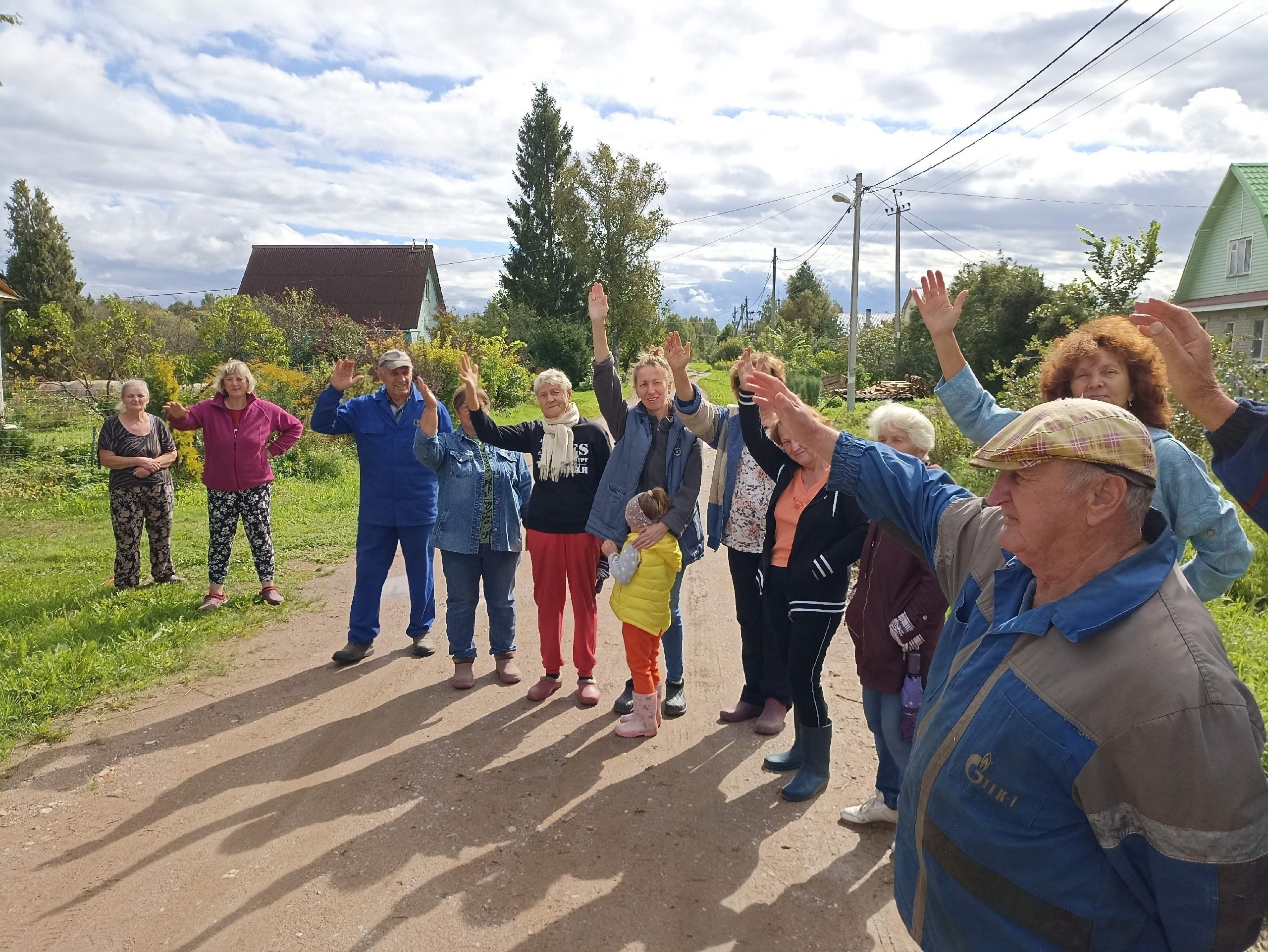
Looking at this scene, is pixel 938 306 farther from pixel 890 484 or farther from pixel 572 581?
pixel 572 581

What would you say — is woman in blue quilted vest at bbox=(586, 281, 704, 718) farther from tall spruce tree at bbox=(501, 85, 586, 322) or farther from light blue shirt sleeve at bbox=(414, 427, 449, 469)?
tall spruce tree at bbox=(501, 85, 586, 322)

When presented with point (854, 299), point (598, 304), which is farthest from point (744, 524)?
point (854, 299)

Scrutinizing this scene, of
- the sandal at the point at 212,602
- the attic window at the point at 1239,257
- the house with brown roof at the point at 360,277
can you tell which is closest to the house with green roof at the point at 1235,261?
the attic window at the point at 1239,257

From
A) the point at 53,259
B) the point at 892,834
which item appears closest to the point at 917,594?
the point at 892,834

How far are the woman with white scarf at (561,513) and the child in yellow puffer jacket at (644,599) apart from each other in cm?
46

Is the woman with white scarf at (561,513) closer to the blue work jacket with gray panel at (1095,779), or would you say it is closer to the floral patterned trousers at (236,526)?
the floral patterned trousers at (236,526)

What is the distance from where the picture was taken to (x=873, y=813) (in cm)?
379

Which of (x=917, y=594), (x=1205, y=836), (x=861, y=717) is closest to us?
(x=1205, y=836)

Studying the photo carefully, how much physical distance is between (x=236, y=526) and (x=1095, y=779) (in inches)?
270

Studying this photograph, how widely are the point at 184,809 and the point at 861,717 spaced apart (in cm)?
356

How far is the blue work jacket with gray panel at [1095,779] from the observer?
58.0 inches

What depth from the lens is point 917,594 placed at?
11.5ft

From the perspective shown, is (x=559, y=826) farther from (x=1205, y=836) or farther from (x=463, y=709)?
(x=1205, y=836)

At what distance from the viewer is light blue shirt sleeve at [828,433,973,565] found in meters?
2.32
